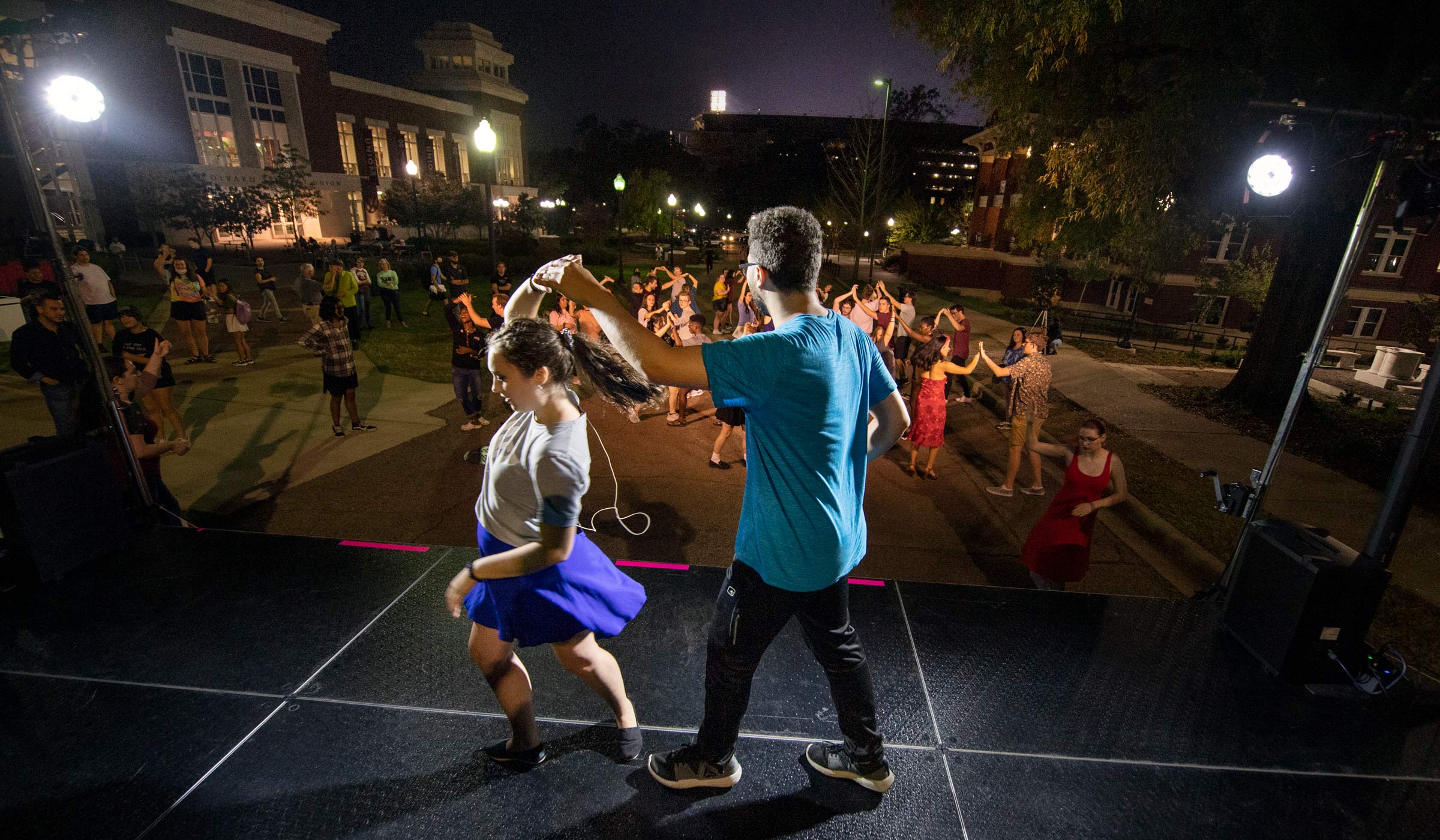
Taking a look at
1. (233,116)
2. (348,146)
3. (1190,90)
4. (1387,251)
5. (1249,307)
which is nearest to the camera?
(1190,90)

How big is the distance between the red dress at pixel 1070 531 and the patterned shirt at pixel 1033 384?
92.5 inches

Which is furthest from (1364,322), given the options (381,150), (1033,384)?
(381,150)

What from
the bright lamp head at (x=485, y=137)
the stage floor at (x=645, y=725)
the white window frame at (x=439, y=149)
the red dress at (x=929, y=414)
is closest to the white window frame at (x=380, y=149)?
the white window frame at (x=439, y=149)

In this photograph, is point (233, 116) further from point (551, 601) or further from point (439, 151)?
point (551, 601)

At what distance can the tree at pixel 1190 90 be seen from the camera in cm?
852

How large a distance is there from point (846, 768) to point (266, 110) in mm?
52679

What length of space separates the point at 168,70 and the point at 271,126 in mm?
6353

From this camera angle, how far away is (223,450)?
7.52m

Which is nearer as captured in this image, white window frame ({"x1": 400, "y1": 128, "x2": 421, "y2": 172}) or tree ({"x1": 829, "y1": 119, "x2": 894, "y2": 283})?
tree ({"x1": 829, "y1": 119, "x2": 894, "y2": 283})

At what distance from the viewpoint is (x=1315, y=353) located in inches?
146

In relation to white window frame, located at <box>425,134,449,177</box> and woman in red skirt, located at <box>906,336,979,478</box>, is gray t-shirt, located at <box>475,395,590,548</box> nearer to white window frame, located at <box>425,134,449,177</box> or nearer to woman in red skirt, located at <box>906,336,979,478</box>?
woman in red skirt, located at <box>906,336,979,478</box>

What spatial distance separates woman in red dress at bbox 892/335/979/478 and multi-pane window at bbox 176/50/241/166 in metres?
46.4

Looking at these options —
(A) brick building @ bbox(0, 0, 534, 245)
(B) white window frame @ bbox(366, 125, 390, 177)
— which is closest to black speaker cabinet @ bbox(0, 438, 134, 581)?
(A) brick building @ bbox(0, 0, 534, 245)

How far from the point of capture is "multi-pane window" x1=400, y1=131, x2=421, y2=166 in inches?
2101
